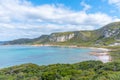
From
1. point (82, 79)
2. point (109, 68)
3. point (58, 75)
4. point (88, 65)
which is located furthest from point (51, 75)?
point (88, 65)

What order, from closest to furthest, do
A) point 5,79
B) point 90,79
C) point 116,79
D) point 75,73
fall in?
point 116,79, point 90,79, point 5,79, point 75,73

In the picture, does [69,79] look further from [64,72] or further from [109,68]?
[109,68]

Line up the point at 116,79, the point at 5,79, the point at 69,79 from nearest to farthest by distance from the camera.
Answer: the point at 116,79 → the point at 69,79 → the point at 5,79

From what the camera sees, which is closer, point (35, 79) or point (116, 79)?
point (116, 79)

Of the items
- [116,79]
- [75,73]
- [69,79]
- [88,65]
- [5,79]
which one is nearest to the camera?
[116,79]

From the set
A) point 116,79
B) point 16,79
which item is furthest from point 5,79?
point 116,79

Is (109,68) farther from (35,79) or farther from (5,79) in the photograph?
(5,79)

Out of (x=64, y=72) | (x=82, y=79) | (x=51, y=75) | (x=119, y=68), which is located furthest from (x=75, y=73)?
(x=119, y=68)

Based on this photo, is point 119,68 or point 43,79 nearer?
point 43,79

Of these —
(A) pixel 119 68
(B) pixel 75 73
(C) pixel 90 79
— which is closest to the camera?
(C) pixel 90 79
